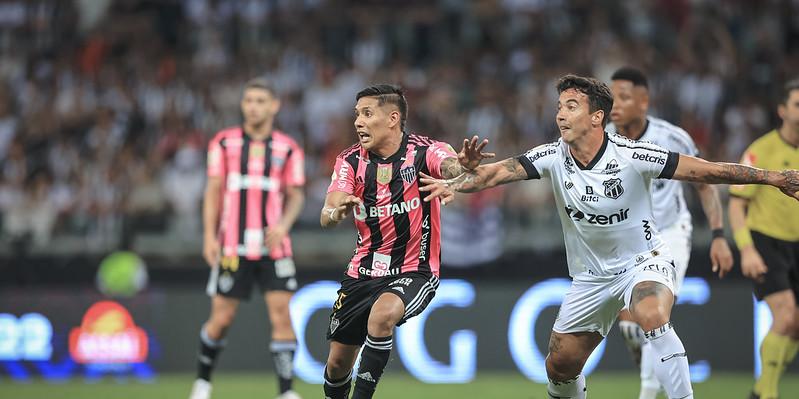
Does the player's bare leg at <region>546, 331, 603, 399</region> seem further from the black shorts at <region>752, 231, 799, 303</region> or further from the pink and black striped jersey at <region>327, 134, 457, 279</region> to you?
the black shorts at <region>752, 231, 799, 303</region>

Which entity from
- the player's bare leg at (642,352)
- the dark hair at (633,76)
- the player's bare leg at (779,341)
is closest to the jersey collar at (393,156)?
the dark hair at (633,76)

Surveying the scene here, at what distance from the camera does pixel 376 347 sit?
727 centimetres

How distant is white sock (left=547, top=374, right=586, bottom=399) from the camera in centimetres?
739

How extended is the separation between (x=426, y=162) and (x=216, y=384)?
5.27 m

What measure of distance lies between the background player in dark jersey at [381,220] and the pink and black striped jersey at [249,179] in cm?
245

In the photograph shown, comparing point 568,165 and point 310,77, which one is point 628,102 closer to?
point 568,165

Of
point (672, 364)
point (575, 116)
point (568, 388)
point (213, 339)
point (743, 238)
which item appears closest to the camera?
point (672, 364)

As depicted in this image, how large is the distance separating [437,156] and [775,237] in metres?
3.17

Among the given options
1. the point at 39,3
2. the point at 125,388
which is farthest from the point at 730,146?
the point at 39,3

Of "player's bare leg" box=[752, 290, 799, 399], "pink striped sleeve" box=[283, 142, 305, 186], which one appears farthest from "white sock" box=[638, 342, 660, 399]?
"pink striped sleeve" box=[283, 142, 305, 186]

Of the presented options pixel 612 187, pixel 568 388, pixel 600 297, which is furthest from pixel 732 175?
pixel 568 388

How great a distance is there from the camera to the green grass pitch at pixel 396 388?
10945 millimetres

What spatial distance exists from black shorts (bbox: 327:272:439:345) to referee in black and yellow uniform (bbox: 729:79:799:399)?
2.76 m

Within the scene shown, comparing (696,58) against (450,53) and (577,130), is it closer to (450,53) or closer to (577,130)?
(450,53)
